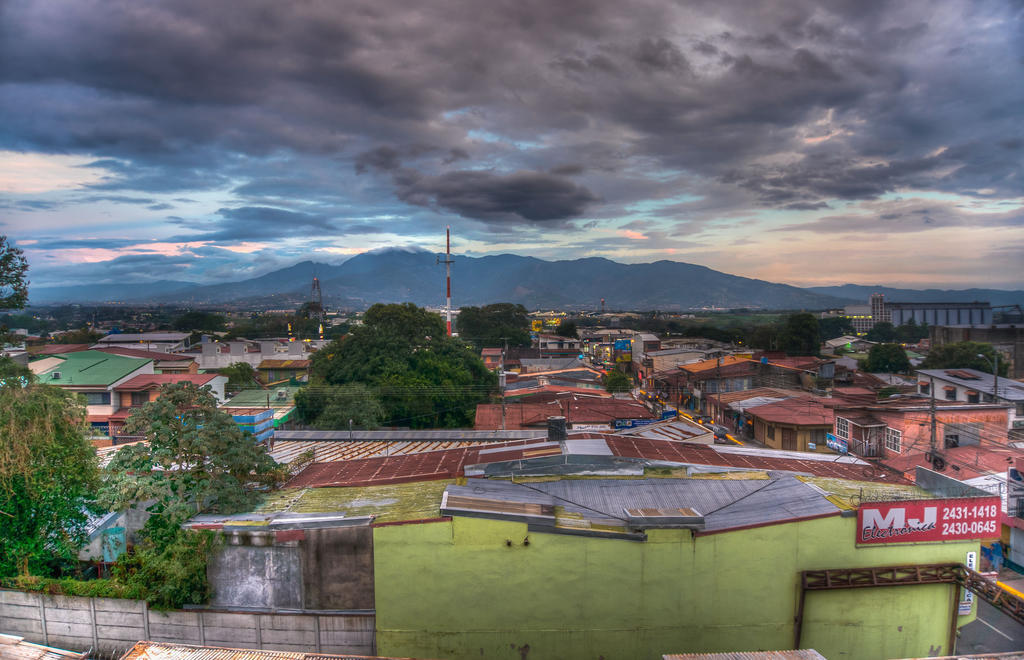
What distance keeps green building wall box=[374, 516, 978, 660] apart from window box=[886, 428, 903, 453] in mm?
15750

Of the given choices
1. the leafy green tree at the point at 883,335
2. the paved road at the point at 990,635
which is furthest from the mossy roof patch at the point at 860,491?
the leafy green tree at the point at 883,335

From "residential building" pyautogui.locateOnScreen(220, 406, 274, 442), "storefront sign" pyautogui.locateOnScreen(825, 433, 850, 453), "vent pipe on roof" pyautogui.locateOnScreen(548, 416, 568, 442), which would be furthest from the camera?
"storefront sign" pyautogui.locateOnScreen(825, 433, 850, 453)

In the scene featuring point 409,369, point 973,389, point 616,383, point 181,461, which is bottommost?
point 616,383

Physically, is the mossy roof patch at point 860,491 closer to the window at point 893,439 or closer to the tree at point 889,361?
the window at point 893,439

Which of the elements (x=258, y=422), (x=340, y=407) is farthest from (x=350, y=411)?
(x=258, y=422)

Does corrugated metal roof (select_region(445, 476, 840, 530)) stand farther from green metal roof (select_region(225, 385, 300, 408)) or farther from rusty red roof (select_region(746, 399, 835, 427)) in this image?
green metal roof (select_region(225, 385, 300, 408))

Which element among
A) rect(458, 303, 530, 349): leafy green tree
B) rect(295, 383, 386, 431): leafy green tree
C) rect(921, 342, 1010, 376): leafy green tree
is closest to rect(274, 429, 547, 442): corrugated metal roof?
rect(295, 383, 386, 431): leafy green tree

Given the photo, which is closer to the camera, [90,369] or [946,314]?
[90,369]

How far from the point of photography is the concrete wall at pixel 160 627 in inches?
346

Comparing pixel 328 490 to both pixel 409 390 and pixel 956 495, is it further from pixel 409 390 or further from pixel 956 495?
pixel 409 390

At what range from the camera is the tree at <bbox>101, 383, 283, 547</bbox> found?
9.20m

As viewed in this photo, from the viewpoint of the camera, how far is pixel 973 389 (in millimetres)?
26766

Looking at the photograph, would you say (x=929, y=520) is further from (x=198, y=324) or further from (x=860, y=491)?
(x=198, y=324)

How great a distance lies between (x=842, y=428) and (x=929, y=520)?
16.2 meters
